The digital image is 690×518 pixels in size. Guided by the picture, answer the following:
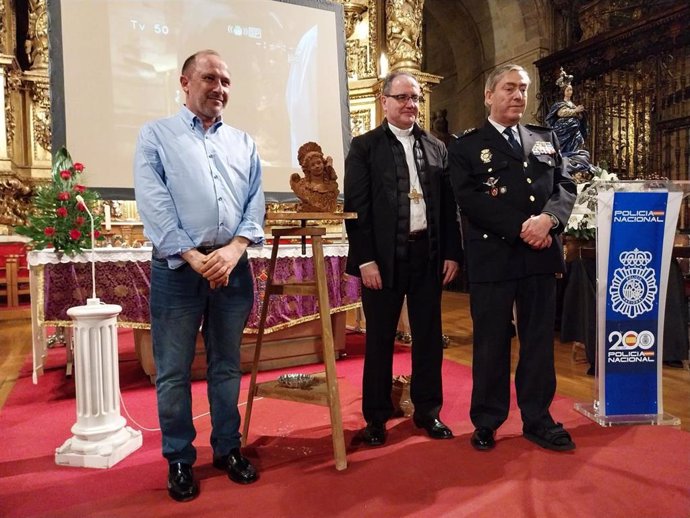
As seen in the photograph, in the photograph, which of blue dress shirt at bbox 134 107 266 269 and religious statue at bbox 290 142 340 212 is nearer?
blue dress shirt at bbox 134 107 266 269

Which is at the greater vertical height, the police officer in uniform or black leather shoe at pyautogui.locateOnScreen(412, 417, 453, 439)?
the police officer in uniform

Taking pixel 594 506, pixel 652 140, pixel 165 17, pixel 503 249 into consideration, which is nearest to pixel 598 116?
pixel 652 140

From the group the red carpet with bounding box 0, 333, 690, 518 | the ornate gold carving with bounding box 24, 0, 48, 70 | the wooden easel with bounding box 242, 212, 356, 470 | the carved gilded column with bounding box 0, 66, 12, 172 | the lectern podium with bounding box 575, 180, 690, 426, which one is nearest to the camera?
the red carpet with bounding box 0, 333, 690, 518

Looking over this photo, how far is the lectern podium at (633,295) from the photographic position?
2.54m

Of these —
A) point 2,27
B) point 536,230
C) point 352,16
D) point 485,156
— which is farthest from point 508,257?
point 2,27

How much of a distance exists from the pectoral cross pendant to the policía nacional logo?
102 cm

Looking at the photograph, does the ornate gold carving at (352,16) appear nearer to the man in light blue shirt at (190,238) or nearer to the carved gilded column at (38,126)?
the carved gilded column at (38,126)

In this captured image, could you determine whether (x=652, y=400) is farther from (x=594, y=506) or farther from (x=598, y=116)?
(x=598, y=116)

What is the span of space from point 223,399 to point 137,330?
1.91m

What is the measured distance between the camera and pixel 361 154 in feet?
7.80

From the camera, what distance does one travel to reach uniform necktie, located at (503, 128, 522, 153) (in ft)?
7.65

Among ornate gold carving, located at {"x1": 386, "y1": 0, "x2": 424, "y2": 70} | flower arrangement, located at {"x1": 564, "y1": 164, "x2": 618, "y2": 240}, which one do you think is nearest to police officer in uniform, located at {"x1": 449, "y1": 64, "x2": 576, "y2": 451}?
flower arrangement, located at {"x1": 564, "y1": 164, "x2": 618, "y2": 240}

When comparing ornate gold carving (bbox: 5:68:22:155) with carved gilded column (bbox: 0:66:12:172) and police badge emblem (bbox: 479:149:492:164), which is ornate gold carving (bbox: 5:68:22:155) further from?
police badge emblem (bbox: 479:149:492:164)

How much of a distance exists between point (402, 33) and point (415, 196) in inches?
199
